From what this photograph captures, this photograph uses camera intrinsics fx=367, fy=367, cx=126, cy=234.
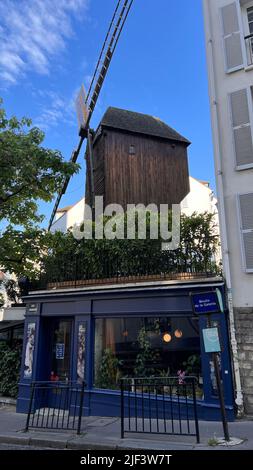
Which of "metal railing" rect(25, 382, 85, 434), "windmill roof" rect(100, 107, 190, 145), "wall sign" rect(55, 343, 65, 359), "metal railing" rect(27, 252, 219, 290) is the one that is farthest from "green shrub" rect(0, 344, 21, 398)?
"windmill roof" rect(100, 107, 190, 145)

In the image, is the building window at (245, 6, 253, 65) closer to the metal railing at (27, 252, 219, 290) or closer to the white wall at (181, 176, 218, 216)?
the metal railing at (27, 252, 219, 290)

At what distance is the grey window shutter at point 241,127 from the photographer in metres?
9.42

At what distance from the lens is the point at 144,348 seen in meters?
9.20

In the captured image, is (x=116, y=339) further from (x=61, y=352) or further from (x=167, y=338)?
(x=61, y=352)

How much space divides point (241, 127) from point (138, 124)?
12.7 metres

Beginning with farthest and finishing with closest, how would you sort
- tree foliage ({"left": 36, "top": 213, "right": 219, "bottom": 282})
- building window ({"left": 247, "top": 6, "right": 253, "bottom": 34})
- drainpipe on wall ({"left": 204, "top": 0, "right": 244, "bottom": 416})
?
building window ({"left": 247, "top": 6, "right": 253, "bottom": 34})
tree foliage ({"left": 36, "top": 213, "right": 219, "bottom": 282})
drainpipe on wall ({"left": 204, "top": 0, "right": 244, "bottom": 416})

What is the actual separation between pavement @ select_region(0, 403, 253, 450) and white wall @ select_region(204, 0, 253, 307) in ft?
9.05

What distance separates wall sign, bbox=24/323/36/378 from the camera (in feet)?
33.3

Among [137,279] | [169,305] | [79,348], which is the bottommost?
[79,348]
